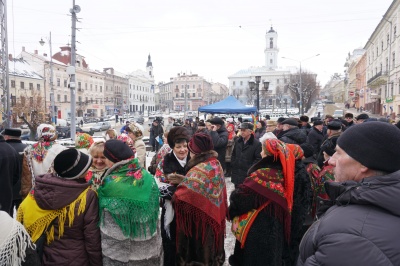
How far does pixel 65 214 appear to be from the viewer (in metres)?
2.29

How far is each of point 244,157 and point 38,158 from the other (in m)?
3.64

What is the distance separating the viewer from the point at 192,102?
98.4 meters

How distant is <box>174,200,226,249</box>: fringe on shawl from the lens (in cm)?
297

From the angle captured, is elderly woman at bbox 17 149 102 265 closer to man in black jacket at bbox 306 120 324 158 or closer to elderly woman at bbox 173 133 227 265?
elderly woman at bbox 173 133 227 265

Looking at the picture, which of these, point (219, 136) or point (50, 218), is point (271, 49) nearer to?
point (219, 136)

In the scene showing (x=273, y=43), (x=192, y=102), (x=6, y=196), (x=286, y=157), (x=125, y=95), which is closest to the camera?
(x=286, y=157)

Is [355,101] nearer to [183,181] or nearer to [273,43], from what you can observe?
[273,43]

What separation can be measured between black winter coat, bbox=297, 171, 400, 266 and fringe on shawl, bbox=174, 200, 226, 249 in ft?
5.64

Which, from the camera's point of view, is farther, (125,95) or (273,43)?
(273,43)

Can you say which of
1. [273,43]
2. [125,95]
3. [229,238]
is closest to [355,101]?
[273,43]

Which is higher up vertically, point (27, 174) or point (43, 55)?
point (43, 55)

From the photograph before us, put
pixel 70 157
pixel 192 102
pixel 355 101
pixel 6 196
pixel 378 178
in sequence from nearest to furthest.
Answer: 1. pixel 378 178
2. pixel 70 157
3. pixel 6 196
4. pixel 355 101
5. pixel 192 102

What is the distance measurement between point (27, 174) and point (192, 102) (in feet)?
311

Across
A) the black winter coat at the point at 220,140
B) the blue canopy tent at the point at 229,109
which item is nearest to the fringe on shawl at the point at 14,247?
the black winter coat at the point at 220,140
